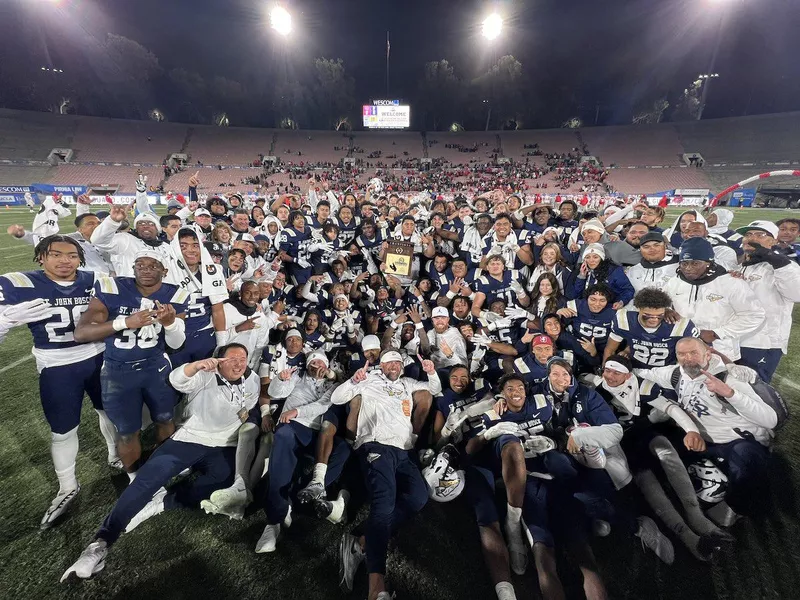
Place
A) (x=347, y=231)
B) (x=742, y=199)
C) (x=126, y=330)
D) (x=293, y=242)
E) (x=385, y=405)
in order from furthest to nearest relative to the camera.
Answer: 1. (x=742, y=199)
2. (x=347, y=231)
3. (x=293, y=242)
4. (x=385, y=405)
5. (x=126, y=330)

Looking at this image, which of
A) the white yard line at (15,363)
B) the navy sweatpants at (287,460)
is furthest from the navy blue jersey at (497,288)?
the white yard line at (15,363)

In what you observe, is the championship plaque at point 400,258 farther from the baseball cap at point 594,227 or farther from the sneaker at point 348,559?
the sneaker at point 348,559

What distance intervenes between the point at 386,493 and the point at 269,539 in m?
1.05

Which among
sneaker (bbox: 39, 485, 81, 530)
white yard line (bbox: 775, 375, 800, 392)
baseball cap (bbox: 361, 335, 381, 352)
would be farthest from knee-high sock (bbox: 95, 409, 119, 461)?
white yard line (bbox: 775, 375, 800, 392)

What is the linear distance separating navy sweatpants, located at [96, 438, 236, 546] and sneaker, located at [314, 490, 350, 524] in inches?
41.0

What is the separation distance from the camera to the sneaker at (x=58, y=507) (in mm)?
2975

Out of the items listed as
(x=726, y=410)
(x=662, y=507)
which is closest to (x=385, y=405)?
(x=662, y=507)

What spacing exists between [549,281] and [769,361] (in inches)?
106

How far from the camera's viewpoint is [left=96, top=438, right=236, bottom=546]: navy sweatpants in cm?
276

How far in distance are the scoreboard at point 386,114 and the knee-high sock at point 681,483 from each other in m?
55.7

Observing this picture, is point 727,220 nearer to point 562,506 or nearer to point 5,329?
point 562,506

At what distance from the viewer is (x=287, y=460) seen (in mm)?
3361

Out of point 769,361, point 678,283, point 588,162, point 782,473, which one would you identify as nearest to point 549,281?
point 678,283

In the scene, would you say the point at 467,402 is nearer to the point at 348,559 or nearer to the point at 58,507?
the point at 348,559
